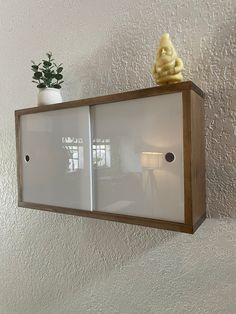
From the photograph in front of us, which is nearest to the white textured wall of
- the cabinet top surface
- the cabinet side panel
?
the cabinet side panel

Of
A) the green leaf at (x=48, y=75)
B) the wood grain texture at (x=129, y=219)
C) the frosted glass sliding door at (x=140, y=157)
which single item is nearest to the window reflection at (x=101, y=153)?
the frosted glass sliding door at (x=140, y=157)

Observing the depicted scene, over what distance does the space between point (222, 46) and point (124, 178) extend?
1.23 ft

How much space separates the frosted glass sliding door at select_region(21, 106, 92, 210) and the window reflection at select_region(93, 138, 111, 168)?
0.02 m

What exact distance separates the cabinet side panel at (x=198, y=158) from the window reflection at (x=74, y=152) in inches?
10.7

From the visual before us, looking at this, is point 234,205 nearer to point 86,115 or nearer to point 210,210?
point 210,210

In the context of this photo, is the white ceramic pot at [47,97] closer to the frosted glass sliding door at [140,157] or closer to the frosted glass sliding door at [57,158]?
the frosted glass sliding door at [57,158]

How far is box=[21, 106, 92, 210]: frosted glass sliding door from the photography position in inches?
25.7

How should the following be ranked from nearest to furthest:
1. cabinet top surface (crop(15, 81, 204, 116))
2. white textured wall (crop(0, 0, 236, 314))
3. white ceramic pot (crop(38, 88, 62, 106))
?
cabinet top surface (crop(15, 81, 204, 116))
white textured wall (crop(0, 0, 236, 314))
white ceramic pot (crop(38, 88, 62, 106))

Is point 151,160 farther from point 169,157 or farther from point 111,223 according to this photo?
point 111,223

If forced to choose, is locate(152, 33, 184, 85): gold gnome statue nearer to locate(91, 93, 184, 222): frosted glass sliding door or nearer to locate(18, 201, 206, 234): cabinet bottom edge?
locate(91, 93, 184, 222): frosted glass sliding door

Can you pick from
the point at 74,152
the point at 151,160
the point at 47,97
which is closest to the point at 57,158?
the point at 74,152

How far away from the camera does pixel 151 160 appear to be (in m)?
0.55

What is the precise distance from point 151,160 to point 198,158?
0.10m

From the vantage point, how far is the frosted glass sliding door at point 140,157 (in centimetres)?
52
